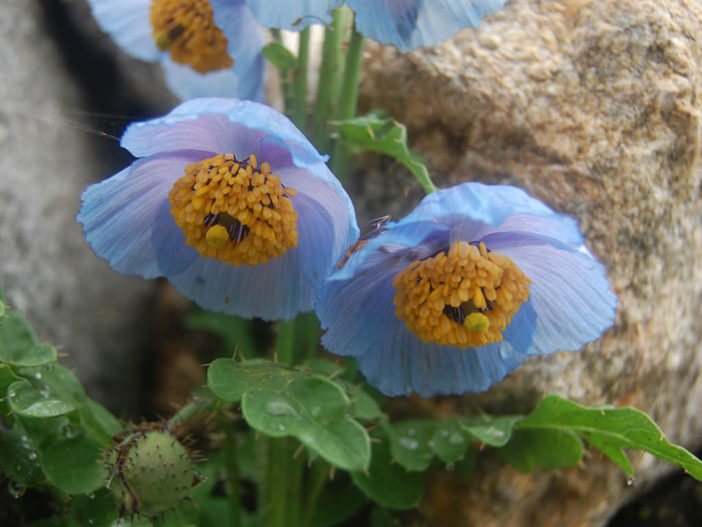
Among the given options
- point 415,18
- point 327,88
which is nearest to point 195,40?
point 327,88

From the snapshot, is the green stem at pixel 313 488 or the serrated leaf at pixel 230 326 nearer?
the green stem at pixel 313 488

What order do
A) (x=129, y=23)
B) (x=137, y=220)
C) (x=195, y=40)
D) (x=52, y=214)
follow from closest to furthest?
(x=137, y=220) → (x=195, y=40) → (x=129, y=23) → (x=52, y=214)

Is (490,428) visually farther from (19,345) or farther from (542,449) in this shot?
(19,345)

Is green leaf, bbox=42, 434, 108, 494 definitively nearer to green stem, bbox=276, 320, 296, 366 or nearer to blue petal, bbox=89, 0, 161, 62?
green stem, bbox=276, 320, 296, 366

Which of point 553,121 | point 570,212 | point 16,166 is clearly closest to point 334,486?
point 570,212

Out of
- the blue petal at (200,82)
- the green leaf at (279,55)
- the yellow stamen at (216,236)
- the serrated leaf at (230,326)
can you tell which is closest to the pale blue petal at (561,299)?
the yellow stamen at (216,236)

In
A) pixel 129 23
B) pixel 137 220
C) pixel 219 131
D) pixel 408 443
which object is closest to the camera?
pixel 219 131

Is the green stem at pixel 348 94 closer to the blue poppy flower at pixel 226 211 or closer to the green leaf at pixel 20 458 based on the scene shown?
the blue poppy flower at pixel 226 211

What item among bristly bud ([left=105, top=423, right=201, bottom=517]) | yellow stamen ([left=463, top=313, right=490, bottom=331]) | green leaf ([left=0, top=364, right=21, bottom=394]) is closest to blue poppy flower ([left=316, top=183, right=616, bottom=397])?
yellow stamen ([left=463, top=313, right=490, bottom=331])
